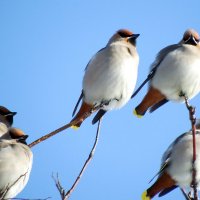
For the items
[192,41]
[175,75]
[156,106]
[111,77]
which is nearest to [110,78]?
[111,77]

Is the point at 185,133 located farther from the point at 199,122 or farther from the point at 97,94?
the point at 97,94

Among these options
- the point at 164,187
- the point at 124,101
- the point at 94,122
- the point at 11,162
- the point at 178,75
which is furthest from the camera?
the point at 94,122

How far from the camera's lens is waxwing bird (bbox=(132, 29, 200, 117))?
5500 millimetres

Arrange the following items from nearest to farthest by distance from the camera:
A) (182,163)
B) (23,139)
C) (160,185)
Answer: (23,139), (182,163), (160,185)

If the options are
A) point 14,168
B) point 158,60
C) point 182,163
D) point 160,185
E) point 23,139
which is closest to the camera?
point 14,168

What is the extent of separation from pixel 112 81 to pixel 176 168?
1.28 meters

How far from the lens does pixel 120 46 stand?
19.8 ft

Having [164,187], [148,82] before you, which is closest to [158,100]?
[148,82]

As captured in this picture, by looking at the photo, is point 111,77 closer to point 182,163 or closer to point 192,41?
point 192,41

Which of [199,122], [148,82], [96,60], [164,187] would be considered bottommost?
[164,187]

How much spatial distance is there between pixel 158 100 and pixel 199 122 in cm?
66

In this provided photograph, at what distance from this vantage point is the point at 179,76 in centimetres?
548

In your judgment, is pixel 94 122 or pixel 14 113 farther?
pixel 94 122

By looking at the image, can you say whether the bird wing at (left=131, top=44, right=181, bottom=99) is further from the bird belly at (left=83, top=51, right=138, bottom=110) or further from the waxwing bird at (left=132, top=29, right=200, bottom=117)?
the bird belly at (left=83, top=51, right=138, bottom=110)
